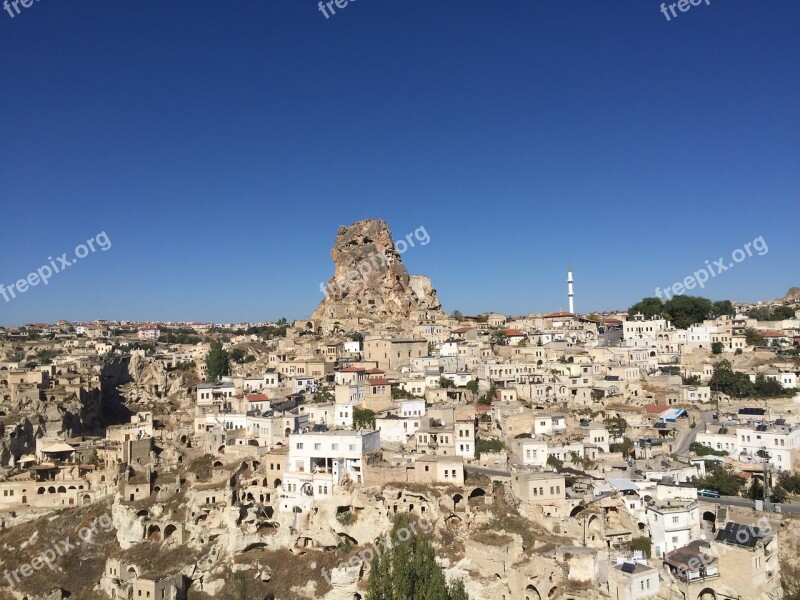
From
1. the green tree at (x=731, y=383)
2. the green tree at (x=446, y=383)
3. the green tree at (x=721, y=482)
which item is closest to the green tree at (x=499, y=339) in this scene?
the green tree at (x=446, y=383)

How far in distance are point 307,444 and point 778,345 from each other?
43.9 m

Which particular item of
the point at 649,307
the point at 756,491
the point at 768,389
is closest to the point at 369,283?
the point at 649,307

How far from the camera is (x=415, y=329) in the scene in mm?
66562

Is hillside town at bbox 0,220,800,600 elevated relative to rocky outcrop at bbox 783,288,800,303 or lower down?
lower down

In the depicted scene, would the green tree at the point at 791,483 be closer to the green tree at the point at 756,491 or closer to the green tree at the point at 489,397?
the green tree at the point at 756,491

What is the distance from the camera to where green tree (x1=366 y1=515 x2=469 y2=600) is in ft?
81.6

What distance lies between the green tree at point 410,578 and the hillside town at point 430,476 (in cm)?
41

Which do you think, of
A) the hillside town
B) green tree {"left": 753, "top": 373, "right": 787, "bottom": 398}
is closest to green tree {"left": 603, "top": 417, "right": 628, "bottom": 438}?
the hillside town

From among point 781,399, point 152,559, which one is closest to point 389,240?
point 781,399

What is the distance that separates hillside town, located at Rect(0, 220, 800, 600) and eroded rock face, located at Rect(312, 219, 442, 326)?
21902mm

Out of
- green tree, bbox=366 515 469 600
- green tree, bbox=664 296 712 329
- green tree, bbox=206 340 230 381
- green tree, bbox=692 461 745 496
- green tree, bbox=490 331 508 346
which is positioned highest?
green tree, bbox=664 296 712 329

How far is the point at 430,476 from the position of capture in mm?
32344

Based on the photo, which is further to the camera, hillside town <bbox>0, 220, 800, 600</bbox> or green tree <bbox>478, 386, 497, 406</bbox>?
green tree <bbox>478, 386, 497, 406</bbox>

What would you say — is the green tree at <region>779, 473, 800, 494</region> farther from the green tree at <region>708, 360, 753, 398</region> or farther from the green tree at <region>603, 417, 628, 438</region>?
the green tree at <region>708, 360, 753, 398</region>
